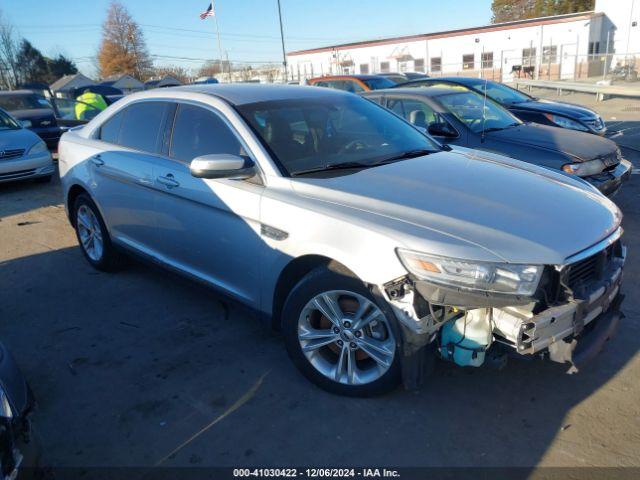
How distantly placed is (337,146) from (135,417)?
2181mm

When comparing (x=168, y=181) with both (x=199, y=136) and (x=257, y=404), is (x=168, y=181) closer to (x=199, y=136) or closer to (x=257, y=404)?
(x=199, y=136)

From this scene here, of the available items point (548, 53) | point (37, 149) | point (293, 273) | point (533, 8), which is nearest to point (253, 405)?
point (293, 273)

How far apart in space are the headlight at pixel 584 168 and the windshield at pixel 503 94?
4158 mm

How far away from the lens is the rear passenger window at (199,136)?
11.7 ft

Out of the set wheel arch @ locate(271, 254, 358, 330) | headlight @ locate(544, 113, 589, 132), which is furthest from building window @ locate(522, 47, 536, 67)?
wheel arch @ locate(271, 254, 358, 330)

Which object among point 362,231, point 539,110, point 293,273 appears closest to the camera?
point 362,231

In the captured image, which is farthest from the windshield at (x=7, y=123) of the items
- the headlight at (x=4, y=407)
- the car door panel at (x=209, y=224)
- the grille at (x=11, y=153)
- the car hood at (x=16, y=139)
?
the headlight at (x=4, y=407)

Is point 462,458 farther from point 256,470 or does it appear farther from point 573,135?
point 573,135

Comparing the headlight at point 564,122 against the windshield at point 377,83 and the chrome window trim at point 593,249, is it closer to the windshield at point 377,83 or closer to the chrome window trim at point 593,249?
the windshield at point 377,83

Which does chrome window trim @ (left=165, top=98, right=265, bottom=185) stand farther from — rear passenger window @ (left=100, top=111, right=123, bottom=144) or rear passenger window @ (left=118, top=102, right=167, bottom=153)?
rear passenger window @ (left=100, top=111, right=123, bottom=144)

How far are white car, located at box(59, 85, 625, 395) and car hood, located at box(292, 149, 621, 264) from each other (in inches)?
0.4

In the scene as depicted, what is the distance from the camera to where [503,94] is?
982cm

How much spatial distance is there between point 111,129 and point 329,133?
2230 mm

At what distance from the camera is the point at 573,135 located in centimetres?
634
